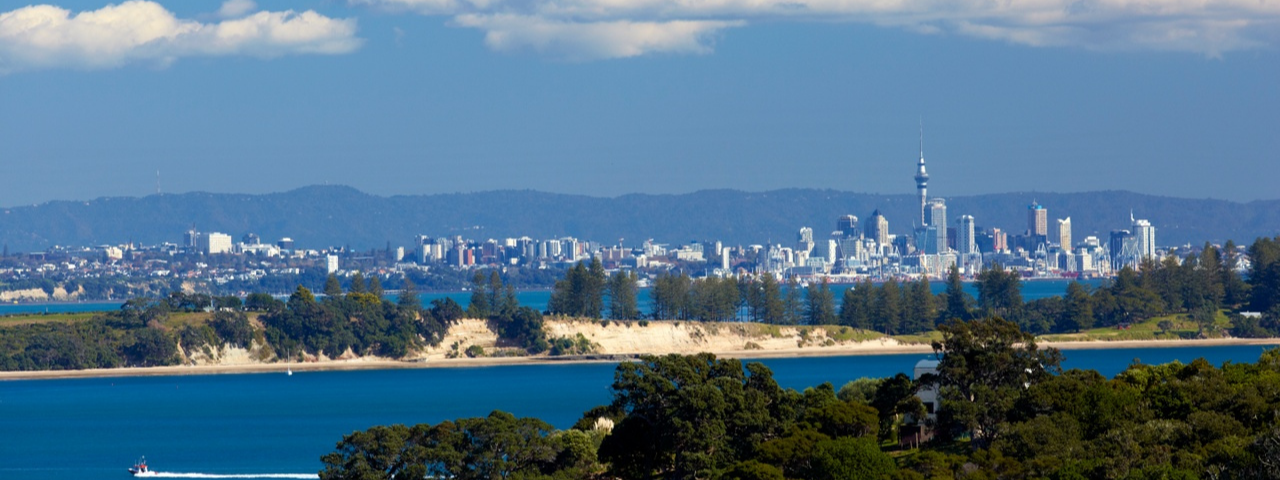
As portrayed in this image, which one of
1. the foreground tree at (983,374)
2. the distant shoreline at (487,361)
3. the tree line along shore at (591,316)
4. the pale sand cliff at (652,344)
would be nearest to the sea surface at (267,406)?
the distant shoreline at (487,361)

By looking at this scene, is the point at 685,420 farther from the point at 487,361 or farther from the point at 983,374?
the point at 487,361

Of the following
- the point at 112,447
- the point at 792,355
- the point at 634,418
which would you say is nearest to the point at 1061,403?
the point at 634,418

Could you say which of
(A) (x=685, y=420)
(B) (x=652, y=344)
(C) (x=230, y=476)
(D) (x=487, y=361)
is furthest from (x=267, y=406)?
(A) (x=685, y=420)

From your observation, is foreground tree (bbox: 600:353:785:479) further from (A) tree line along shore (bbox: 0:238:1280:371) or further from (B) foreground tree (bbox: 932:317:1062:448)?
(A) tree line along shore (bbox: 0:238:1280:371)

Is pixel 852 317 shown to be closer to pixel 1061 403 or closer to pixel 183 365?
pixel 183 365

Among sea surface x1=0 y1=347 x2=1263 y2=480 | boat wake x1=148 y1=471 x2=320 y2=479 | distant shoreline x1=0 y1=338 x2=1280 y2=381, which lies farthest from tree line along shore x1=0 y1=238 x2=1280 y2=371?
boat wake x1=148 y1=471 x2=320 y2=479

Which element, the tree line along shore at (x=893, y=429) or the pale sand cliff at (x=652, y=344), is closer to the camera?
the tree line along shore at (x=893, y=429)

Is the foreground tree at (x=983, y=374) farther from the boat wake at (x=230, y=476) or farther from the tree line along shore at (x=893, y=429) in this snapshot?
the boat wake at (x=230, y=476)
